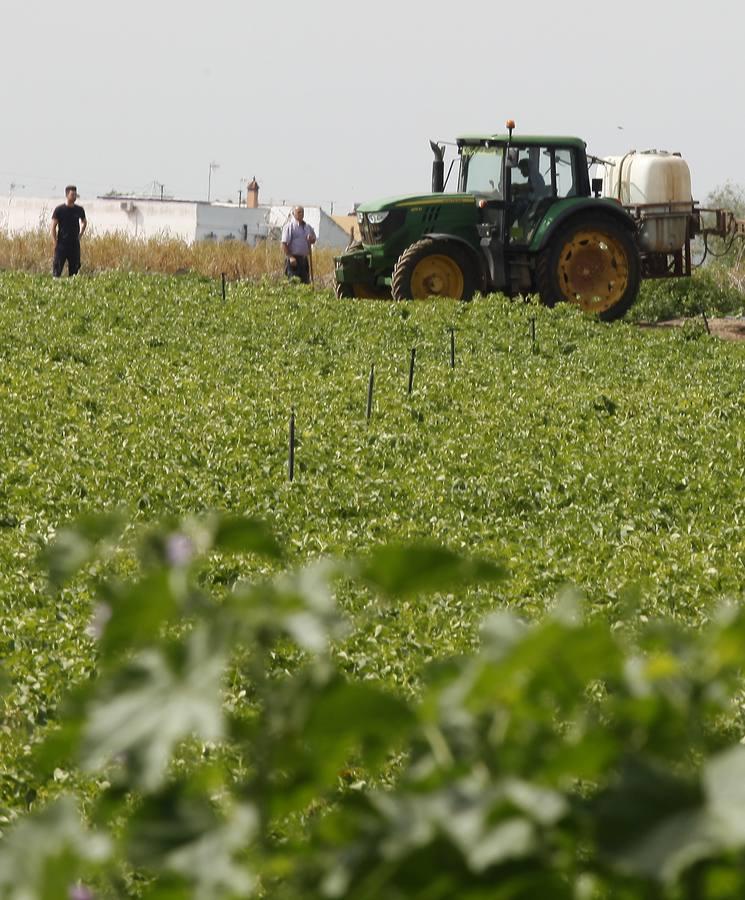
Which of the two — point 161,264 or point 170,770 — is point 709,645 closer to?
point 170,770

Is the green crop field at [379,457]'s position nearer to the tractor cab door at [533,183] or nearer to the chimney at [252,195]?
the tractor cab door at [533,183]

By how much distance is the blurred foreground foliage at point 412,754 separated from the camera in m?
1.01

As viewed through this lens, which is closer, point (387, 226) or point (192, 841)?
point (192, 841)

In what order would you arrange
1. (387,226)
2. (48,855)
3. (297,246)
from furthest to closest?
(297,246)
(387,226)
(48,855)

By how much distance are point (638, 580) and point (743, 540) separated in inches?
55.7

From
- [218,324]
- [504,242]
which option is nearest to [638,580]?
[218,324]

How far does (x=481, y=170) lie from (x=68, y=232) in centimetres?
736

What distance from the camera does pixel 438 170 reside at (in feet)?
71.2

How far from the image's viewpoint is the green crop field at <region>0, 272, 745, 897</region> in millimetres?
7434

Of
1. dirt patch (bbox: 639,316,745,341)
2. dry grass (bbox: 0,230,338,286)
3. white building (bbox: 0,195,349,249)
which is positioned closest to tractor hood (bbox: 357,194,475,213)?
dirt patch (bbox: 639,316,745,341)

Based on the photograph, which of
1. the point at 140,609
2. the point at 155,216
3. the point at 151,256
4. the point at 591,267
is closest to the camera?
the point at 140,609

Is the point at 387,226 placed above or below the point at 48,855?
above

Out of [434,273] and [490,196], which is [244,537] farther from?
[490,196]

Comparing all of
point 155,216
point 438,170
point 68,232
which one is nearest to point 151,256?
point 68,232
